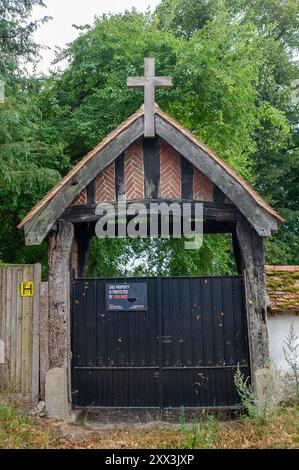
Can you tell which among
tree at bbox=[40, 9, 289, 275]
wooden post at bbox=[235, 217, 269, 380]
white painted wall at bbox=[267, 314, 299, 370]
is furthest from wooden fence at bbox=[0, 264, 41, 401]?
tree at bbox=[40, 9, 289, 275]

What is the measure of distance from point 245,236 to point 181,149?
59.3 inches

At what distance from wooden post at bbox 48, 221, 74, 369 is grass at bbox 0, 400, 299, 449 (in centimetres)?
87

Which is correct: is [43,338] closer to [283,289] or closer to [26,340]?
[26,340]

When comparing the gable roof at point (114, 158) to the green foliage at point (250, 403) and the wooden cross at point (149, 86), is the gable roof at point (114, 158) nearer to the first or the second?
the wooden cross at point (149, 86)

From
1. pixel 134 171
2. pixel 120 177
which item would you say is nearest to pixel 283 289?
pixel 134 171

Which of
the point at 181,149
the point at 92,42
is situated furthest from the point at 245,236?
the point at 92,42

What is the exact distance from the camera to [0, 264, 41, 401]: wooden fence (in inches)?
253

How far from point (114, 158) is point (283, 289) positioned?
3473 mm

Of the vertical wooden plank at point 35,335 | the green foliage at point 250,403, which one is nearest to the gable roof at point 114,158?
the vertical wooden plank at point 35,335

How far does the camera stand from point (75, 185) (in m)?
6.26

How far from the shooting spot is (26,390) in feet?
21.0

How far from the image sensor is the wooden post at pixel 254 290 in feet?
20.0

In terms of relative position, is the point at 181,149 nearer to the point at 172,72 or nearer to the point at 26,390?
the point at 26,390
